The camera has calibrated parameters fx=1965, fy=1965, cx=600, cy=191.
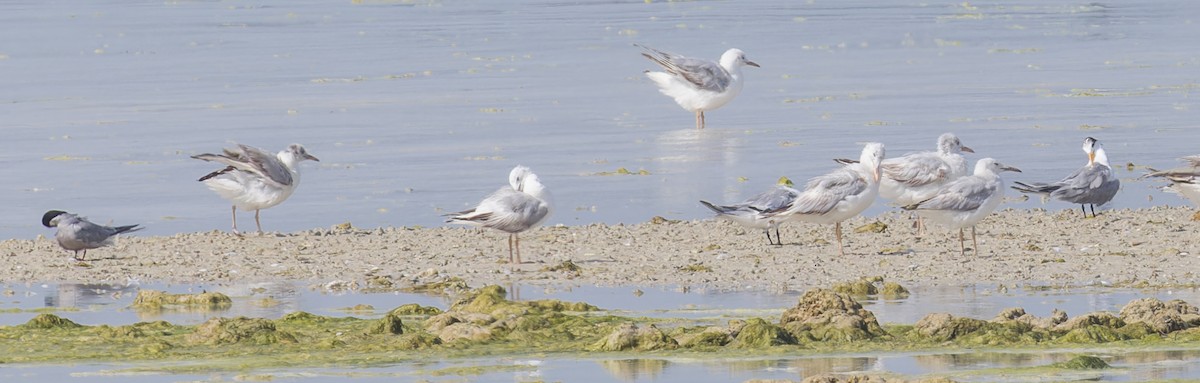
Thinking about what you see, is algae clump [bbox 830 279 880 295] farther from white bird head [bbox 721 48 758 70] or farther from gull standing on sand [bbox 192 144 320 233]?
white bird head [bbox 721 48 758 70]

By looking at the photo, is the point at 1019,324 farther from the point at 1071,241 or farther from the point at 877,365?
the point at 1071,241

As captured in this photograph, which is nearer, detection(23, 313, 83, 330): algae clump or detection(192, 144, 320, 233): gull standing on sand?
detection(23, 313, 83, 330): algae clump

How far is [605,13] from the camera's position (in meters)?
41.0

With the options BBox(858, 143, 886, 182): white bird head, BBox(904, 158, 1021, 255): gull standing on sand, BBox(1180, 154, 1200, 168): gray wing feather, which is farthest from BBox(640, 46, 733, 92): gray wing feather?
BBox(904, 158, 1021, 255): gull standing on sand

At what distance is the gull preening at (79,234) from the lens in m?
12.7

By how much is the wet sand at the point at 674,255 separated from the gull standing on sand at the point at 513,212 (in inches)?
8.3

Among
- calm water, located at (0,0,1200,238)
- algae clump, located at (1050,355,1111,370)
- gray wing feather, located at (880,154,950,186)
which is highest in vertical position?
calm water, located at (0,0,1200,238)

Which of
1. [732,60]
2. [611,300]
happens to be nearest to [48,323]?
[611,300]

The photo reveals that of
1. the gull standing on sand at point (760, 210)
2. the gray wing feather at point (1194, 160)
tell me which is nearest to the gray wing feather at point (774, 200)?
the gull standing on sand at point (760, 210)

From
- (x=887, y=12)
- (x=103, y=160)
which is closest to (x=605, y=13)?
(x=887, y=12)

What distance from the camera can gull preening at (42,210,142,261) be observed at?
1274 centimetres

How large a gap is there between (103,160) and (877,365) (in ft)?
40.5

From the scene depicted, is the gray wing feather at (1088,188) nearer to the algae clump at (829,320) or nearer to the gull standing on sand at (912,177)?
the gull standing on sand at (912,177)

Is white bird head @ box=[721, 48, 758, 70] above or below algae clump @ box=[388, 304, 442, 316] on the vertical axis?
above
